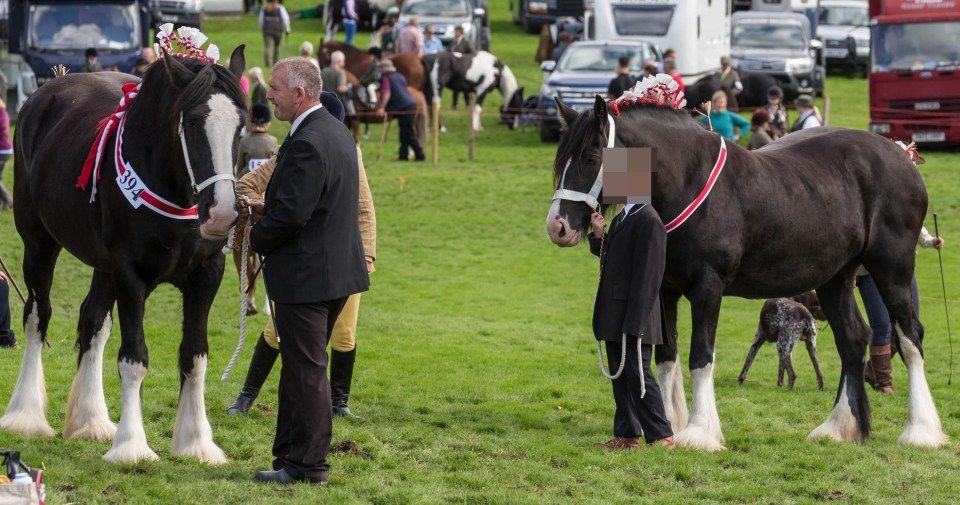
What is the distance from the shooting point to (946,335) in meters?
13.3

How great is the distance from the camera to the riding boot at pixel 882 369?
10.3 m

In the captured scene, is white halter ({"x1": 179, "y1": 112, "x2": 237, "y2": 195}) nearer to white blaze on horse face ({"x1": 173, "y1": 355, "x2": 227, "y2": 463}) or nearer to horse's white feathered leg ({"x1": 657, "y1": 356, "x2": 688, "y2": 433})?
white blaze on horse face ({"x1": 173, "y1": 355, "x2": 227, "y2": 463})

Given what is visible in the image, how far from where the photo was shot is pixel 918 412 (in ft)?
28.0

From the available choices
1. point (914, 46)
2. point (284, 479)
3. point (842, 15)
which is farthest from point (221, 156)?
point (842, 15)

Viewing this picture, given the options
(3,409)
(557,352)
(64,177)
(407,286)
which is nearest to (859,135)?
(557,352)

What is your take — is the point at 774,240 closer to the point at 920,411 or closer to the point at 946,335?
the point at 920,411

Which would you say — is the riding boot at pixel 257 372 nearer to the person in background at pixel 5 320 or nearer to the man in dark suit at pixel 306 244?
the man in dark suit at pixel 306 244

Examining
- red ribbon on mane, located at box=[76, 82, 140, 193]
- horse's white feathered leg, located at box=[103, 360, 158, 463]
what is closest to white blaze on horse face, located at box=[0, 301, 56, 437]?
horse's white feathered leg, located at box=[103, 360, 158, 463]

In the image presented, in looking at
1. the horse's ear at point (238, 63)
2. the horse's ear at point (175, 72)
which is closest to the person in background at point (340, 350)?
the horse's ear at point (238, 63)

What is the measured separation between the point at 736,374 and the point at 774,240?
11.3 feet

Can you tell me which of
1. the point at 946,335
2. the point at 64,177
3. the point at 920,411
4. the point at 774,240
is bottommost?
the point at 946,335

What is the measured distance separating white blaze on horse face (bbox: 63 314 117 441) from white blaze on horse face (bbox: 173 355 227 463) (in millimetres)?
598

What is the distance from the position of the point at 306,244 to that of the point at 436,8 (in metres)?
30.1

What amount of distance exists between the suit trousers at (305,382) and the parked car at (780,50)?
2424cm
